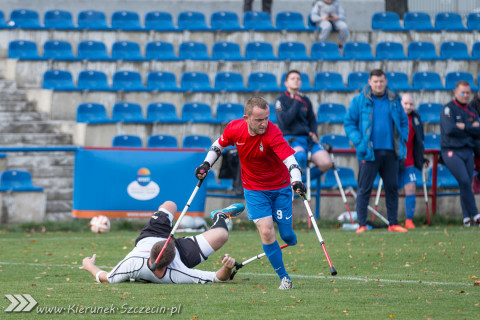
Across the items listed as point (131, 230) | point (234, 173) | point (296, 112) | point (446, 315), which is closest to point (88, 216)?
point (131, 230)

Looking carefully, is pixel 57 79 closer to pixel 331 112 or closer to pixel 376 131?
pixel 331 112

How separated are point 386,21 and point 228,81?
20.2ft

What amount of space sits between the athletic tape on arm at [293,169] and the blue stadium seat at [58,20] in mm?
16155

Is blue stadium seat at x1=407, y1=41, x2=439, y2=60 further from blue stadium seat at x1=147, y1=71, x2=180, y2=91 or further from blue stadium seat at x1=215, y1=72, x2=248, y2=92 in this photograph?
blue stadium seat at x1=147, y1=71, x2=180, y2=91

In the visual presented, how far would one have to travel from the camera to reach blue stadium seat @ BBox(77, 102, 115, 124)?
1931cm

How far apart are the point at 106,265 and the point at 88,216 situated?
4.67m

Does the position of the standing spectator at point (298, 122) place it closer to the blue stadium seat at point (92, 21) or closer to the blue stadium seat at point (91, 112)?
the blue stadium seat at point (91, 112)

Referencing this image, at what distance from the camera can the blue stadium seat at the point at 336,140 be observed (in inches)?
710

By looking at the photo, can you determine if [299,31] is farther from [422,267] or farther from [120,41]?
[422,267]

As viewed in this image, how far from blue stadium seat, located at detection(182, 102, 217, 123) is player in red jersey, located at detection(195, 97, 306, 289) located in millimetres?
10820

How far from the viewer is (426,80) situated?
70.0ft

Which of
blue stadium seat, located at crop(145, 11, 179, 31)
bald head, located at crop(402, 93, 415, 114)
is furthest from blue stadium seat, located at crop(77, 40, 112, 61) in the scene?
bald head, located at crop(402, 93, 415, 114)

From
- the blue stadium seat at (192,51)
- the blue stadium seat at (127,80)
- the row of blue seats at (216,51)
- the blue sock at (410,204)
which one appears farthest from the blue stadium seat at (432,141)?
the blue stadium seat at (127,80)

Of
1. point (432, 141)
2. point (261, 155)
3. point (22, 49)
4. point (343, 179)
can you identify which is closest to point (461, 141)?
point (343, 179)
